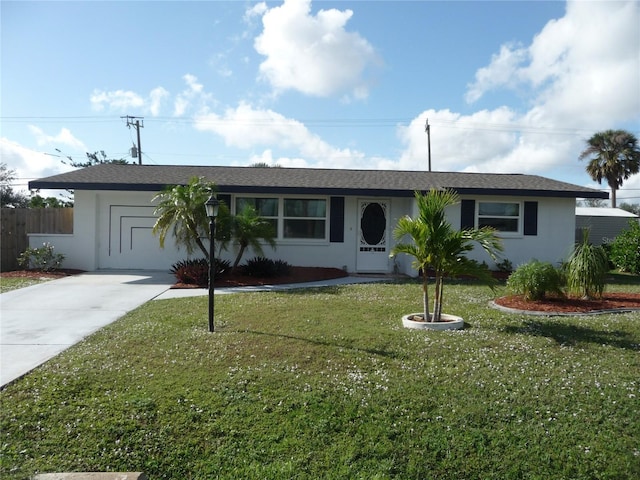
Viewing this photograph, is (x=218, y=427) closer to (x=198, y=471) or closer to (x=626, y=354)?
(x=198, y=471)

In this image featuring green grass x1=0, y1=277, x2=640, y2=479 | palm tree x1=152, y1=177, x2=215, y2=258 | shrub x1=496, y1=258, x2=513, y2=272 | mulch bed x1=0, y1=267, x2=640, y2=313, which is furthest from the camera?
shrub x1=496, y1=258, x2=513, y2=272

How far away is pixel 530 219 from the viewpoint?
13969mm

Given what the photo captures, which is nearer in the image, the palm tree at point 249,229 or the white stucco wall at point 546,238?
the palm tree at point 249,229

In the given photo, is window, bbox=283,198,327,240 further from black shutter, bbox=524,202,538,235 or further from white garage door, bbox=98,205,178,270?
black shutter, bbox=524,202,538,235

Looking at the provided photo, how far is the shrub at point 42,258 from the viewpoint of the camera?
13.3m

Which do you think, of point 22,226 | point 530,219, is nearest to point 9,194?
point 22,226

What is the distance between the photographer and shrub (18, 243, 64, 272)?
1329 centimetres

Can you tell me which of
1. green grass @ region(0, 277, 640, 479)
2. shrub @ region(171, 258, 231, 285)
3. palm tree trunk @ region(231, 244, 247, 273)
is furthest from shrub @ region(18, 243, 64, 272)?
green grass @ region(0, 277, 640, 479)

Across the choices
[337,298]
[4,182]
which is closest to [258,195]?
[337,298]

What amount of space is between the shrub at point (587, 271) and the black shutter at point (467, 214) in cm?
505

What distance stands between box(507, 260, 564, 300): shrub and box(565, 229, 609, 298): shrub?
27 centimetres

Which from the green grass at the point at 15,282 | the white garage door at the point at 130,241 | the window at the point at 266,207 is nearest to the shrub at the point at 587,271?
the window at the point at 266,207

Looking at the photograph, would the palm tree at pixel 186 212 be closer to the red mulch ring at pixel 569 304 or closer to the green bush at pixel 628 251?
the red mulch ring at pixel 569 304

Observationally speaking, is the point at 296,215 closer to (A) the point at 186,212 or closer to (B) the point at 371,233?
(B) the point at 371,233
